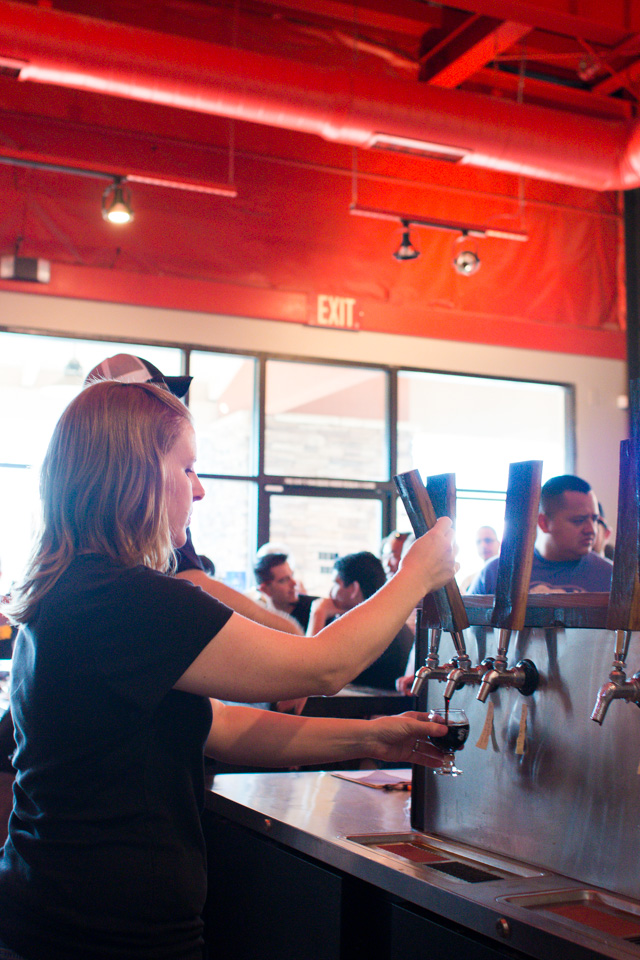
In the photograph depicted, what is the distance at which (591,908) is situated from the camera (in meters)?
1.16

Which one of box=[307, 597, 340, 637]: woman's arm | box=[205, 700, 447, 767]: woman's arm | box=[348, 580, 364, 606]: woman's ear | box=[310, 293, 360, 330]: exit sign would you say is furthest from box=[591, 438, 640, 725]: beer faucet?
box=[310, 293, 360, 330]: exit sign

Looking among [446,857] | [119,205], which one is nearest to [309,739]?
[446,857]

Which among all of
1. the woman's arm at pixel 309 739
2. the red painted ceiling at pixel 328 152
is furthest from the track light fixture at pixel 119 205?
the woman's arm at pixel 309 739

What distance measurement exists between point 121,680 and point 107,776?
12 centimetres

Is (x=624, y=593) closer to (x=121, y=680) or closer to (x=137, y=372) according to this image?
(x=121, y=680)

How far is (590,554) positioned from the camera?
333cm

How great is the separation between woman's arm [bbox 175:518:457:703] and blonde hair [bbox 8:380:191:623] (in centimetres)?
17

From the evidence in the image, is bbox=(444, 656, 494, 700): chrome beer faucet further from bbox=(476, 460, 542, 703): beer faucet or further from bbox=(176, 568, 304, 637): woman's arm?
bbox=(176, 568, 304, 637): woman's arm

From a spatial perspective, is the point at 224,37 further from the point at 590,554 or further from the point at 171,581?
the point at 171,581

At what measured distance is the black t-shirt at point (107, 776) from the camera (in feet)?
3.43

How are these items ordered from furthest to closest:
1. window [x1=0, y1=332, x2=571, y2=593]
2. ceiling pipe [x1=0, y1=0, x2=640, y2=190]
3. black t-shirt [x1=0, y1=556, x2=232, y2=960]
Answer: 1. window [x1=0, y1=332, x2=571, y2=593]
2. ceiling pipe [x1=0, y1=0, x2=640, y2=190]
3. black t-shirt [x1=0, y1=556, x2=232, y2=960]

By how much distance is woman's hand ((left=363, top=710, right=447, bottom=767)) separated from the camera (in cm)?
141

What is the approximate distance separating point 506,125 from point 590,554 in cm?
300

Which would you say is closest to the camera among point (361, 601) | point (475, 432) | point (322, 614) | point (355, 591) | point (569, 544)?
point (569, 544)
